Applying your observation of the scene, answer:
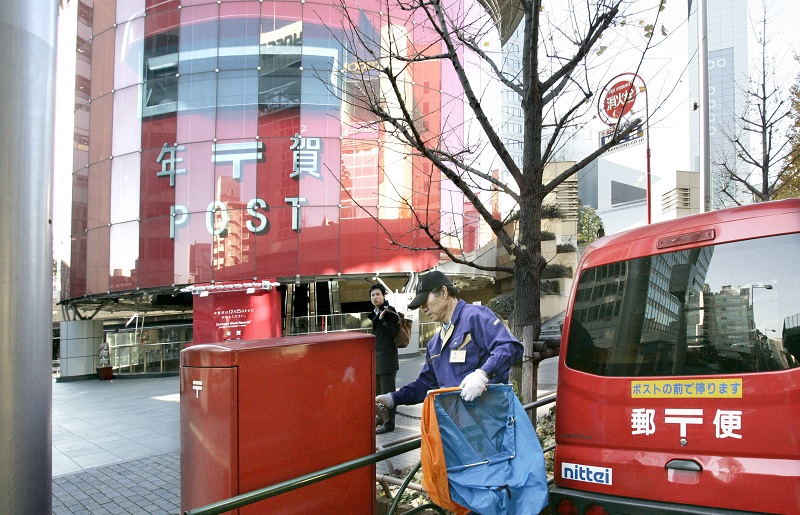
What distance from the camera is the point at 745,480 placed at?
9.31 ft

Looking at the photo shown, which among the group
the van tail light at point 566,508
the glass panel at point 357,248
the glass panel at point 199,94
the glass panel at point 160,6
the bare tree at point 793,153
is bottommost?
the van tail light at point 566,508

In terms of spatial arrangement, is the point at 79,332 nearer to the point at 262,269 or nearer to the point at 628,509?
the point at 262,269

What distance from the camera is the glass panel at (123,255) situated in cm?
2236

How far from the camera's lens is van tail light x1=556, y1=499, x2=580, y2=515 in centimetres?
344

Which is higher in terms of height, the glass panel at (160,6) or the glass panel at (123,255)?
the glass panel at (160,6)

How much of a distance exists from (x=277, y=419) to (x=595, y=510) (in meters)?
1.80

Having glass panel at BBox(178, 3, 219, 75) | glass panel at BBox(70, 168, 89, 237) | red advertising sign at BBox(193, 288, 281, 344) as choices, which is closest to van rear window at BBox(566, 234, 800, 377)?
red advertising sign at BBox(193, 288, 281, 344)

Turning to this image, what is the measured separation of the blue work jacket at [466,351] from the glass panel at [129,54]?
22.3m

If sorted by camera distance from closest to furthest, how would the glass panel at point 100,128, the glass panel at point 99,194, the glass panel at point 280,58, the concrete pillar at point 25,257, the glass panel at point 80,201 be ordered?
the concrete pillar at point 25,257
the glass panel at point 280,58
the glass panel at point 99,194
the glass panel at point 100,128
the glass panel at point 80,201

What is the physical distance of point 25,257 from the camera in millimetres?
2801

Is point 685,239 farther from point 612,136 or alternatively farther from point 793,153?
point 793,153

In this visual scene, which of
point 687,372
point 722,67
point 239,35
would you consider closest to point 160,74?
point 239,35

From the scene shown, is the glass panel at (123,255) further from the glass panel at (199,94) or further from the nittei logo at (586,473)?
the nittei logo at (586,473)

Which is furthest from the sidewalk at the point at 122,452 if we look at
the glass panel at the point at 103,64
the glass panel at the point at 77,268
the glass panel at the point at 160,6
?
the glass panel at the point at 160,6
